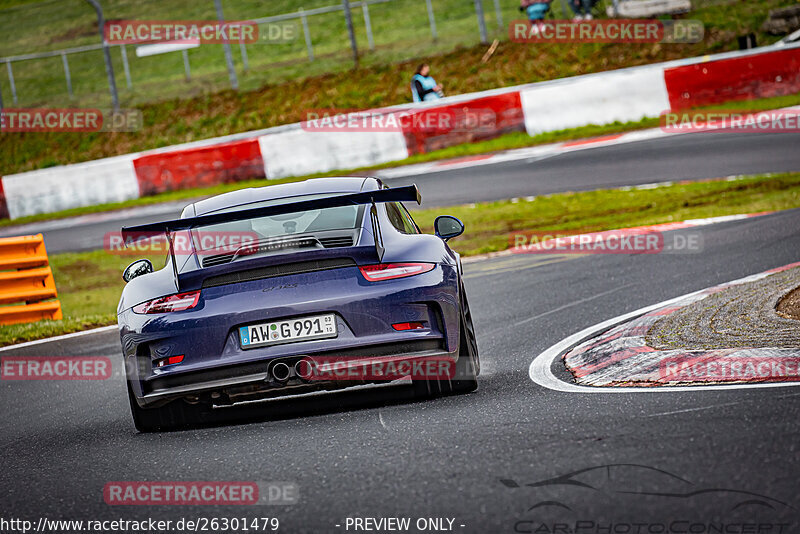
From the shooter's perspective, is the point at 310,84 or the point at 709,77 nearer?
the point at 709,77

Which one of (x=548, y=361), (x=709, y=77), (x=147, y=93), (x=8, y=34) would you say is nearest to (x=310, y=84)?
(x=147, y=93)

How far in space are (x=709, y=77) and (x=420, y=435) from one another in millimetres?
16453

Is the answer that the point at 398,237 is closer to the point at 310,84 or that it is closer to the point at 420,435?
the point at 420,435

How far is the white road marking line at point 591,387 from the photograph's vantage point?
553 centimetres

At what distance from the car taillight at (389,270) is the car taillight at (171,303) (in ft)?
2.94

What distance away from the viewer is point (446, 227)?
6992 mm

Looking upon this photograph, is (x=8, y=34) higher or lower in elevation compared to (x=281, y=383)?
higher

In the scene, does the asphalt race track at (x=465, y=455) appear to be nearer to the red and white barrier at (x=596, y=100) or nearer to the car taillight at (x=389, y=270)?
the car taillight at (x=389, y=270)

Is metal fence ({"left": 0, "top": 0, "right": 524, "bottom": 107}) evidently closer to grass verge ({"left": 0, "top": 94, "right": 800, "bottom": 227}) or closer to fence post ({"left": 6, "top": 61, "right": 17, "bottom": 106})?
fence post ({"left": 6, "top": 61, "right": 17, "bottom": 106})

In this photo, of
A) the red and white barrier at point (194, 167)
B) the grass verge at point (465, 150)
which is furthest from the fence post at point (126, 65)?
the grass verge at point (465, 150)

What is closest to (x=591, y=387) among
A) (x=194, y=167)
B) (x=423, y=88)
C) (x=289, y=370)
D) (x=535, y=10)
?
(x=289, y=370)

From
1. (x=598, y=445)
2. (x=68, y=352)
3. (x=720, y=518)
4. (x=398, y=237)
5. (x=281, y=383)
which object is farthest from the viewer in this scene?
(x=68, y=352)

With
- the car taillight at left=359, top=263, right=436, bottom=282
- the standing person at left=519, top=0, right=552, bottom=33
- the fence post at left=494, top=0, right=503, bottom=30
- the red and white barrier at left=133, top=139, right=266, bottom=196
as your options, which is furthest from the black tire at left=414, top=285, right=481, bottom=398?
the fence post at left=494, top=0, right=503, bottom=30

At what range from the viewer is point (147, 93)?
104 feet
